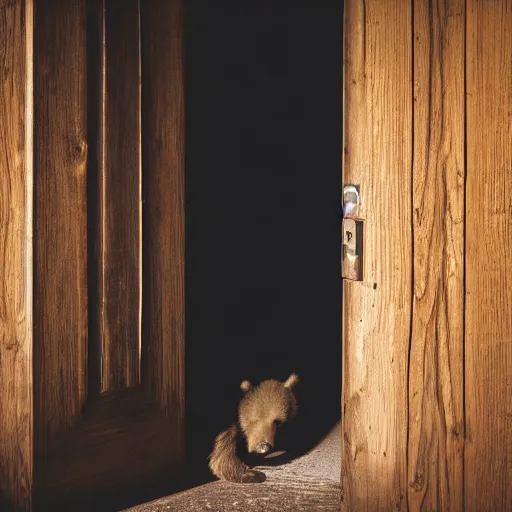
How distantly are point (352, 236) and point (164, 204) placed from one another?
1.36m

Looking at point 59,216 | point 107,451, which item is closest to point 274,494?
point 107,451

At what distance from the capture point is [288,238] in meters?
6.80

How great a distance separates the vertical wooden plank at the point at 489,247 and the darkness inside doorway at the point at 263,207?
2.35 m

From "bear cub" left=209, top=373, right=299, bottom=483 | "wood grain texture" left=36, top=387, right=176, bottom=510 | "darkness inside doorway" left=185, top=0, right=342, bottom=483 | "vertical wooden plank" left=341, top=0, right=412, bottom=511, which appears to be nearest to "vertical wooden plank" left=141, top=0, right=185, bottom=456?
"wood grain texture" left=36, top=387, right=176, bottom=510

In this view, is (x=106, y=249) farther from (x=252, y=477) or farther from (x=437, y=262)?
(x=437, y=262)

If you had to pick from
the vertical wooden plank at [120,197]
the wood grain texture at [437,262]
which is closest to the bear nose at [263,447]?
the vertical wooden plank at [120,197]

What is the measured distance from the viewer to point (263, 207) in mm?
6547

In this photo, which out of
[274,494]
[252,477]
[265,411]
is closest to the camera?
[274,494]

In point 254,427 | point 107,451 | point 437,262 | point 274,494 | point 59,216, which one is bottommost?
point 274,494

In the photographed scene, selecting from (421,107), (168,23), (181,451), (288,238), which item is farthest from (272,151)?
(421,107)

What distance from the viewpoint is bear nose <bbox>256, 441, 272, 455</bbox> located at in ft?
13.5

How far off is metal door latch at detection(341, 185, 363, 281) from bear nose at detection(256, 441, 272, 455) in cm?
178

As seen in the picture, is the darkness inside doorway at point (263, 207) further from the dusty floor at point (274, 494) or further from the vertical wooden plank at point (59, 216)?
the vertical wooden plank at point (59, 216)

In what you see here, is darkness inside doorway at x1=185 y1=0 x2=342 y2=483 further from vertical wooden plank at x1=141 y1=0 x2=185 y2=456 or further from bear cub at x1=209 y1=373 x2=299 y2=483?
vertical wooden plank at x1=141 y1=0 x2=185 y2=456
